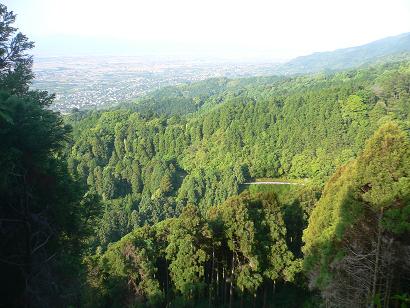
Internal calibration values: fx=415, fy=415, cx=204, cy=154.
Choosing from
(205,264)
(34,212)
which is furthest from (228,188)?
(34,212)

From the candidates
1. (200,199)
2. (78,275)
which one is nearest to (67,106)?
(200,199)

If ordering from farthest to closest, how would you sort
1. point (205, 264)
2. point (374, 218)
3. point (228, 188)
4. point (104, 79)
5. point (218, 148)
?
point (104, 79), point (218, 148), point (228, 188), point (205, 264), point (374, 218)

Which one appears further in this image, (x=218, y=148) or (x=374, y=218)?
(x=218, y=148)

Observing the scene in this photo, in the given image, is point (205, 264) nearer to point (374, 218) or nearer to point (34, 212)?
point (374, 218)

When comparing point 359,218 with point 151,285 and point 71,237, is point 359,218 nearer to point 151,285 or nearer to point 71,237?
point 71,237

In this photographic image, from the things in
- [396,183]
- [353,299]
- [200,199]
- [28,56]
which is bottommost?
[200,199]

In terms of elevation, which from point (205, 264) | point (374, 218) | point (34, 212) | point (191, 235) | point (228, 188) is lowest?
point (228, 188)

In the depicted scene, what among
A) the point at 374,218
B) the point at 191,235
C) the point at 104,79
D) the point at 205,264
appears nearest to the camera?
the point at 374,218

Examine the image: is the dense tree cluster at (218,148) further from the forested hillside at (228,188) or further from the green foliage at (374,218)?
the green foliage at (374,218)

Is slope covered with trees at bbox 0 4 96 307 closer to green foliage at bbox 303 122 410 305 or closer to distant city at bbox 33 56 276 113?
green foliage at bbox 303 122 410 305

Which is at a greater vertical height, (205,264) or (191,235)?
(191,235)
